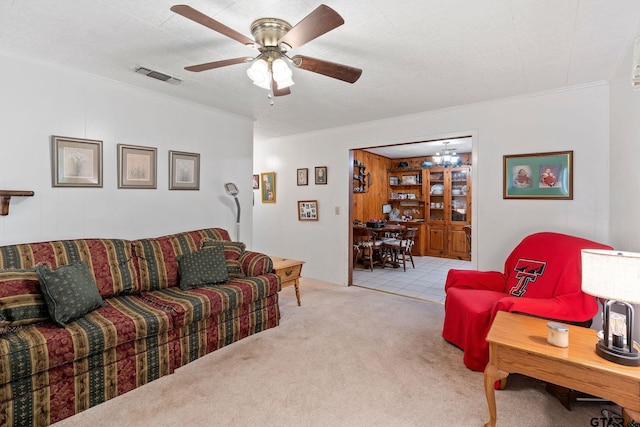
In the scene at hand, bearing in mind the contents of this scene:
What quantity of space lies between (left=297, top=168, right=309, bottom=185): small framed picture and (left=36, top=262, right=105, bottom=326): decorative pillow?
3.39 m

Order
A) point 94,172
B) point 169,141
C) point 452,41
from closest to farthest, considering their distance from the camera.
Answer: point 452,41
point 94,172
point 169,141

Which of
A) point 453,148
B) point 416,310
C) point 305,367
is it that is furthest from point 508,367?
point 453,148

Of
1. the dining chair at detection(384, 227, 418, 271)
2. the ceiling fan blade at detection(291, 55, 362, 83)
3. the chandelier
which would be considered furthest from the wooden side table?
the chandelier

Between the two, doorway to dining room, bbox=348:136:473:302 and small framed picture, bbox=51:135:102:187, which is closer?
small framed picture, bbox=51:135:102:187

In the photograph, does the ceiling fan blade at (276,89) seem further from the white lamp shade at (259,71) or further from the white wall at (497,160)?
the white wall at (497,160)

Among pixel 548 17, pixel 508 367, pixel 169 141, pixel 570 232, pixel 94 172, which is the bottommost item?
pixel 508 367

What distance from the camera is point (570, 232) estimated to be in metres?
3.04

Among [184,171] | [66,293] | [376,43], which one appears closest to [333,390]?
[66,293]

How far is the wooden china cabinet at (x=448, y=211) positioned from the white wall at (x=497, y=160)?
3687mm

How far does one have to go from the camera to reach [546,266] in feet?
8.39

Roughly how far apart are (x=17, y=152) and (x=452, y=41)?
135 inches

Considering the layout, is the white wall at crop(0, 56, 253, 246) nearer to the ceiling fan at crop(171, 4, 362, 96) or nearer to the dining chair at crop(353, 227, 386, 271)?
the ceiling fan at crop(171, 4, 362, 96)

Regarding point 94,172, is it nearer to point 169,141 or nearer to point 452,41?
point 169,141

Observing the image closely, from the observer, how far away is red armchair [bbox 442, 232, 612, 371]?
2.11 metres
